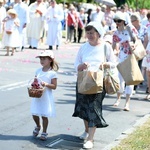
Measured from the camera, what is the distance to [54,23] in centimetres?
2542

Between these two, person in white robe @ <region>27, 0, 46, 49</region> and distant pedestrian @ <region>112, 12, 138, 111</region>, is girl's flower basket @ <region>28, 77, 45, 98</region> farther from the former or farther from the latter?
person in white robe @ <region>27, 0, 46, 49</region>

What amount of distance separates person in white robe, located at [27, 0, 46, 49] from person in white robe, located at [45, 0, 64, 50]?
352 mm

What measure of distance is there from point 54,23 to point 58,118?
15490mm

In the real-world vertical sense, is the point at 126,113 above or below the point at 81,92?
below

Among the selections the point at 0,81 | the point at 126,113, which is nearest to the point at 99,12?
the point at 0,81

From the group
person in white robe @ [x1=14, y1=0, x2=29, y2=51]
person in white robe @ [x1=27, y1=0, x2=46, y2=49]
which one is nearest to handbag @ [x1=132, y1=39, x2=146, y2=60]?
person in white robe @ [x1=14, y1=0, x2=29, y2=51]

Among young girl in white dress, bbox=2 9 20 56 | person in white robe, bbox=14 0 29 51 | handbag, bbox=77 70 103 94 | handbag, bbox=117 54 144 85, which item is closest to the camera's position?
handbag, bbox=77 70 103 94

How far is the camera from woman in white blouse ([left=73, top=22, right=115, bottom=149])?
26.6ft

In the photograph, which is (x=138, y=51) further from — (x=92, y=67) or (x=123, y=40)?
(x=92, y=67)

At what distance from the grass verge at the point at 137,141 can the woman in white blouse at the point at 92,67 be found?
414 mm

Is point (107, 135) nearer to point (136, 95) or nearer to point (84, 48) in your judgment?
point (84, 48)

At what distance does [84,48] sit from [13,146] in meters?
1.69

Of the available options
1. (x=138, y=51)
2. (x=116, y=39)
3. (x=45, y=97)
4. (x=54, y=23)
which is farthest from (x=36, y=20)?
(x=45, y=97)

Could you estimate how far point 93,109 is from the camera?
8172 mm
